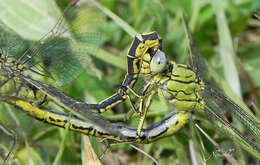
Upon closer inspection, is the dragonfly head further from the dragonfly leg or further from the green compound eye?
the dragonfly leg

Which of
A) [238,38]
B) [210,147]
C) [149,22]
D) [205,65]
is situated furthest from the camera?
[238,38]

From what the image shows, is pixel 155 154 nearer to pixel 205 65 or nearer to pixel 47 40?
pixel 205 65

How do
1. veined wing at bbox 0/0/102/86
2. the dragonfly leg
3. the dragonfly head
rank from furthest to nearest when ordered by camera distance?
veined wing at bbox 0/0/102/86 → the dragonfly leg → the dragonfly head

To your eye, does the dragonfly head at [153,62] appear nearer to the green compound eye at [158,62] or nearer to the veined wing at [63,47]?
the green compound eye at [158,62]

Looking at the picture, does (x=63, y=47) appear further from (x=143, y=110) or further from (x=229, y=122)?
(x=229, y=122)

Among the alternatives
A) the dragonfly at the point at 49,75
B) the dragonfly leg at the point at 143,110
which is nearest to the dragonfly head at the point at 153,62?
the dragonfly leg at the point at 143,110

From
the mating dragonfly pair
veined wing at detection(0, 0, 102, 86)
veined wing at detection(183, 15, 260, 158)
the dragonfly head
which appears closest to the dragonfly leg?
the mating dragonfly pair

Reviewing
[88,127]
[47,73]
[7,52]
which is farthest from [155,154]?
[7,52]

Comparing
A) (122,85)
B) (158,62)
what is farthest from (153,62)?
(122,85)
